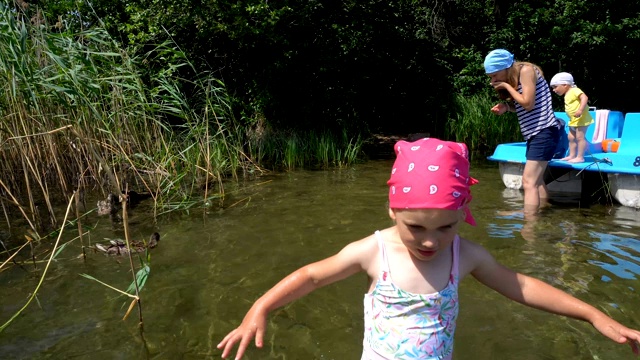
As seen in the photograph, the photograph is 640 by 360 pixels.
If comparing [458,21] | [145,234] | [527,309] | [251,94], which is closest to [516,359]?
[527,309]

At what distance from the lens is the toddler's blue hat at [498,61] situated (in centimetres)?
457

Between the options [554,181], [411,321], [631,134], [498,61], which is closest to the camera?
[411,321]

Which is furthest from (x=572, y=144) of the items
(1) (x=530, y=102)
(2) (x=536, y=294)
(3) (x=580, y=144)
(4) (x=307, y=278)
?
(4) (x=307, y=278)

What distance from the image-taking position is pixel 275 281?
375cm

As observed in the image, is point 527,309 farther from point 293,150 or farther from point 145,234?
point 293,150

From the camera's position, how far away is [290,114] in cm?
1138

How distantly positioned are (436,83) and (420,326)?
12.7m

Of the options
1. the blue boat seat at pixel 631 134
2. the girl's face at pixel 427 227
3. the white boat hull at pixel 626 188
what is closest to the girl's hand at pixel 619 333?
the girl's face at pixel 427 227

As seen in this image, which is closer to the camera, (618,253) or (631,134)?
(618,253)

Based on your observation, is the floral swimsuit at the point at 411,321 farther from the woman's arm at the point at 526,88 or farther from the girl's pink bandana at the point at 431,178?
the woman's arm at the point at 526,88

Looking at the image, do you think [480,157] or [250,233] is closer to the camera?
[250,233]

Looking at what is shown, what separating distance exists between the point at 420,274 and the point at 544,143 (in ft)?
10.4

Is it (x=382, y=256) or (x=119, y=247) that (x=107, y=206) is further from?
(x=382, y=256)

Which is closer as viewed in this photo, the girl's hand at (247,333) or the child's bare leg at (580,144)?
the girl's hand at (247,333)
